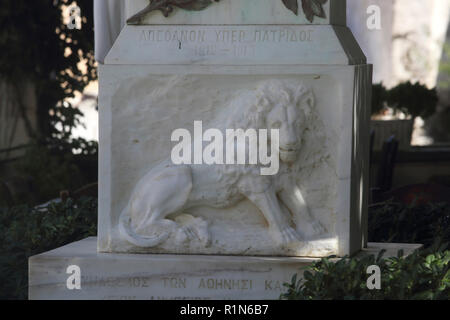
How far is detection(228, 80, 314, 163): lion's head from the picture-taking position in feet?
15.0

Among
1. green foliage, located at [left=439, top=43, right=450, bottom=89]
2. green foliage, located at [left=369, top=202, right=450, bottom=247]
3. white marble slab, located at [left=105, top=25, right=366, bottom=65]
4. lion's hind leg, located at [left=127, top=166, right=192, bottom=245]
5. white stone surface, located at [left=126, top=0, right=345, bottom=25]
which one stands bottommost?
green foliage, located at [left=369, top=202, right=450, bottom=247]

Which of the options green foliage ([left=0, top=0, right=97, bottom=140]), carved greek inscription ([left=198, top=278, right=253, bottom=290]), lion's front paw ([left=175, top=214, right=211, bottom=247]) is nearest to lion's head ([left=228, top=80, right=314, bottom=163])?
lion's front paw ([left=175, top=214, right=211, bottom=247])

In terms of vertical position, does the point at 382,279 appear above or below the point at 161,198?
below

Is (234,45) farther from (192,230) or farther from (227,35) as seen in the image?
(192,230)

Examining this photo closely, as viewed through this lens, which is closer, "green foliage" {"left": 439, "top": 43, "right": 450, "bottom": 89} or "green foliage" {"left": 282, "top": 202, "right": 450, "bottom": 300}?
"green foliage" {"left": 282, "top": 202, "right": 450, "bottom": 300}

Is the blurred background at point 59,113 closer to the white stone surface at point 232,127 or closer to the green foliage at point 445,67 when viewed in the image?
the white stone surface at point 232,127

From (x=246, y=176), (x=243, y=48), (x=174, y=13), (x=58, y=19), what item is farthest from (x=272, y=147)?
(x=58, y=19)

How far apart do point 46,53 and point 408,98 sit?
4160mm

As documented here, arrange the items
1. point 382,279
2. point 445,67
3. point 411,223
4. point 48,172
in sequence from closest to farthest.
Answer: point 382,279 < point 411,223 < point 48,172 < point 445,67

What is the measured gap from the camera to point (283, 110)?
4582 millimetres

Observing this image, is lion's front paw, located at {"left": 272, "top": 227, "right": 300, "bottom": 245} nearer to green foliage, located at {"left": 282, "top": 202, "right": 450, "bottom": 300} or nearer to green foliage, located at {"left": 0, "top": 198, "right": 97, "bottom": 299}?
green foliage, located at {"left": 282, "top": 202, "right": 450, "bottom": 300}

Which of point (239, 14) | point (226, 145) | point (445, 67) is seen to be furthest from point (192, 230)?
Result: point (445, 67)

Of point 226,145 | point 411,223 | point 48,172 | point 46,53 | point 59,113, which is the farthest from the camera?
point 59,113

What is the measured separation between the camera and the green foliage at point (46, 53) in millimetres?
9477
